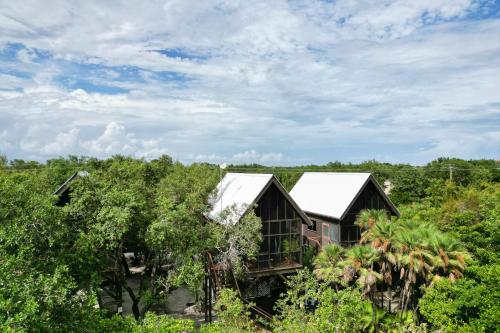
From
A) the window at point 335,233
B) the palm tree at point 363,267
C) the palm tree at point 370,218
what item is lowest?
the palm tree at point 363,267

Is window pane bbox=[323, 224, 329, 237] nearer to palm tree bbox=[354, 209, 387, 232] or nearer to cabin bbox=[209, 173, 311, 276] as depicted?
cabin bbox=[209, 173, 311, 276]

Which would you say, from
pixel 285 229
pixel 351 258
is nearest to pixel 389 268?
pixel 351 258

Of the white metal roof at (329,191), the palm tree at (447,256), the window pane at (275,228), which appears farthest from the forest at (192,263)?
the window pane at (275,228)

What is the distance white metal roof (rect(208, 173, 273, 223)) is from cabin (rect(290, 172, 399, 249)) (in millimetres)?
6960

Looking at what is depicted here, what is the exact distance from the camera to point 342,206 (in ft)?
90.6

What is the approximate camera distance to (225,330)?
13.2 m

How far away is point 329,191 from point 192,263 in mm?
16001

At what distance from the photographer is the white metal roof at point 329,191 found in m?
27.6

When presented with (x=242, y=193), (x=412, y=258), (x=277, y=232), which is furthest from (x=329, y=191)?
(x=412, y=258)

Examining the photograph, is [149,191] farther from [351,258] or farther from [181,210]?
[351,258]

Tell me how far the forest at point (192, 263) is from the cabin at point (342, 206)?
89.6 inches

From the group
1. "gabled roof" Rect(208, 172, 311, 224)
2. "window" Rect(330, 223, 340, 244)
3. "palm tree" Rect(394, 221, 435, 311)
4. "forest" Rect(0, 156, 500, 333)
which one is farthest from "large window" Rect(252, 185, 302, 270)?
"palm tree" Rect(394, 221, 435, 311)

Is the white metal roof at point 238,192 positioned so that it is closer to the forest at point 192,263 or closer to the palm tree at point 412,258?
the forest at point 192,263

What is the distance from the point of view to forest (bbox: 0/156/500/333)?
470 inches
